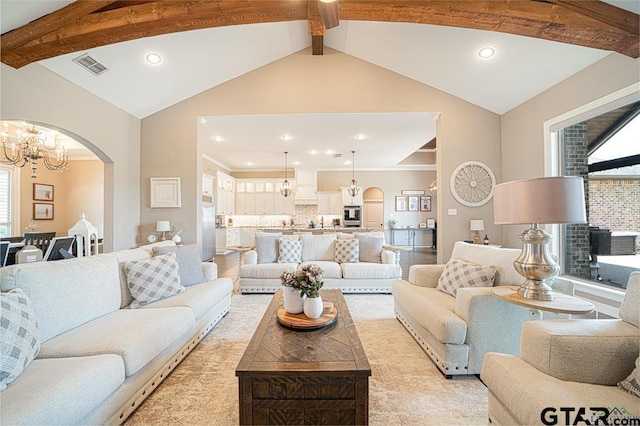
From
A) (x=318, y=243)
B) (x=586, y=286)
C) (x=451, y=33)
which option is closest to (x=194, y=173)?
(x=318, y=243)

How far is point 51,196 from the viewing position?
6734mm

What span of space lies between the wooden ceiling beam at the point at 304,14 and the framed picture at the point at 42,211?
4678 millimetres

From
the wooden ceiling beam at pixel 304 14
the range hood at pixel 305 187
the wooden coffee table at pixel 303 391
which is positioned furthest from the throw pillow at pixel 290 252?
the range hood at pixel 305 187

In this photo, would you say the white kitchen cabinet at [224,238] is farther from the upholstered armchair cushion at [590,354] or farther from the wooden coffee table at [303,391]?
the upholstered armchair cushion at [590,354]

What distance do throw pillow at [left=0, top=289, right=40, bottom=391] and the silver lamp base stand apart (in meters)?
2.89

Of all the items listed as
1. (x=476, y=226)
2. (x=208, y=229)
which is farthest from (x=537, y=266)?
(x=208, y=229)

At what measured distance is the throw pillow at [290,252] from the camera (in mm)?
4680

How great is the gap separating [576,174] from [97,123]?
6.61m

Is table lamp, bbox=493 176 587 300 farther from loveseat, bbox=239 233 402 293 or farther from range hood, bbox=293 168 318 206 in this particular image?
range hood, bbox=293 168 318 206

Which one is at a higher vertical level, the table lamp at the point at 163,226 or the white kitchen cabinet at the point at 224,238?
the table lamp at the point at 163,226

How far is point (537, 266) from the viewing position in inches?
76.2

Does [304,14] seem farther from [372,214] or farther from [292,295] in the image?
[372,214]

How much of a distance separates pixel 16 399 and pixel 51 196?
7.62 metres

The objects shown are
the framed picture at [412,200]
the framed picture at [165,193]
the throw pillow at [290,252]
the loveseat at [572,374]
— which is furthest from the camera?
the framed picture at [412,200]
